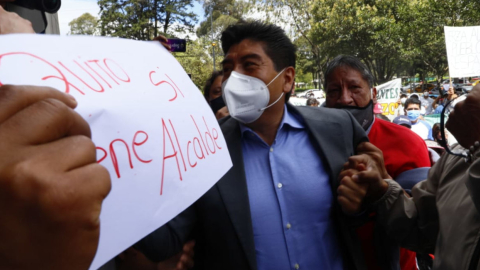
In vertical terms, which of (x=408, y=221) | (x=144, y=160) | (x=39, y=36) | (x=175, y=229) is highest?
(x=39, y=36)

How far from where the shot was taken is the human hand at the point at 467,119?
4.12 ft

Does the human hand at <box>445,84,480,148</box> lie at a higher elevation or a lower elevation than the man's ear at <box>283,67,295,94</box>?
lower

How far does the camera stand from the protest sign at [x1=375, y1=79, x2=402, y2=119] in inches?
332

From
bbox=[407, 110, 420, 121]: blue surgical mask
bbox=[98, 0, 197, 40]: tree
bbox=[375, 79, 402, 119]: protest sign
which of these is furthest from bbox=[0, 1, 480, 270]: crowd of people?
bbox=[98, 0, 197, 40]: tree

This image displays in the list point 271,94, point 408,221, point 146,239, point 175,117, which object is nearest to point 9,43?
point 175,117

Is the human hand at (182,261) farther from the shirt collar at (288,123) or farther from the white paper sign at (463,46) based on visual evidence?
the white paper sign at (463,46)

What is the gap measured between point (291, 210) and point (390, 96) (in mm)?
7654

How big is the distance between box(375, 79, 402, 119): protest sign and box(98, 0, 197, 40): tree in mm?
13230

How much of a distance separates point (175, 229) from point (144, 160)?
764 millimetres

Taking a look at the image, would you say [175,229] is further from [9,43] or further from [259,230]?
[9,43]

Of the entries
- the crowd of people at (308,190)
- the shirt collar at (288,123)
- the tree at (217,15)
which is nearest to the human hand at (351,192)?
the crowd of people at (308,190)

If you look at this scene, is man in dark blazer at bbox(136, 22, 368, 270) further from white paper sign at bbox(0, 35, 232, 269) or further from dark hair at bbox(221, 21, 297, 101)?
white paper sign at bbox(0, 35, 232, 269)

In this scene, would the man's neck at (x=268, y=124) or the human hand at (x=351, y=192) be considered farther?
the man's neck at (x=268, y=124)

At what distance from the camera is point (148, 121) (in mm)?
777
